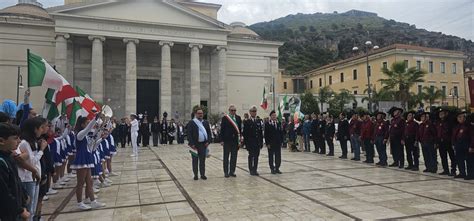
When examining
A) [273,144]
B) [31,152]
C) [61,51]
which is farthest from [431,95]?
[31,152]

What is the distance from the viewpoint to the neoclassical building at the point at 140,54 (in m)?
35.0

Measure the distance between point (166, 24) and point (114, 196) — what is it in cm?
3155

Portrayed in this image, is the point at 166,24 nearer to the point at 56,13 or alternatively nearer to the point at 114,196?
the point at 56,13

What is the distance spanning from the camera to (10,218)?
3.20m

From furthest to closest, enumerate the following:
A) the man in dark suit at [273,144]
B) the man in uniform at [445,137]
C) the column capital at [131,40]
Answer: the column capital at [131,40], the man in dark suit at [273,144], the man in uniform at [445,137]

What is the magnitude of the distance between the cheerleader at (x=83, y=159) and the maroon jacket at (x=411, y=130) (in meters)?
9.77

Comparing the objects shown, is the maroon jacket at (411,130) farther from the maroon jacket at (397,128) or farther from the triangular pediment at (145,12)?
the triangular pediment at (145,12)

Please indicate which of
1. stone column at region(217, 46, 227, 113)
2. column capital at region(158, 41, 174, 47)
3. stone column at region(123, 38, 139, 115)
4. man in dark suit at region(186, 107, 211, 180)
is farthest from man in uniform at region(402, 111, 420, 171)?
column capital at region(158, 41, 174, 47)

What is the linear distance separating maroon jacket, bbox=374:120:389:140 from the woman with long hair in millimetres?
11325

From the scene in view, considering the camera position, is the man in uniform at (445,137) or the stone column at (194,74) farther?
the stone column at (194,74)

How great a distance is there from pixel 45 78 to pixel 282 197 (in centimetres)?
547

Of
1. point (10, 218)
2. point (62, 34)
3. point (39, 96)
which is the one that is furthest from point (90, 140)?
point (39, 96)

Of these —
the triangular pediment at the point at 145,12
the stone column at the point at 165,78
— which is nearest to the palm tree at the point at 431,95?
the triangular pediment at the point at 145,12

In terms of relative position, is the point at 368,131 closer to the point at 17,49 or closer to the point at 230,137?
the point at 230,137
